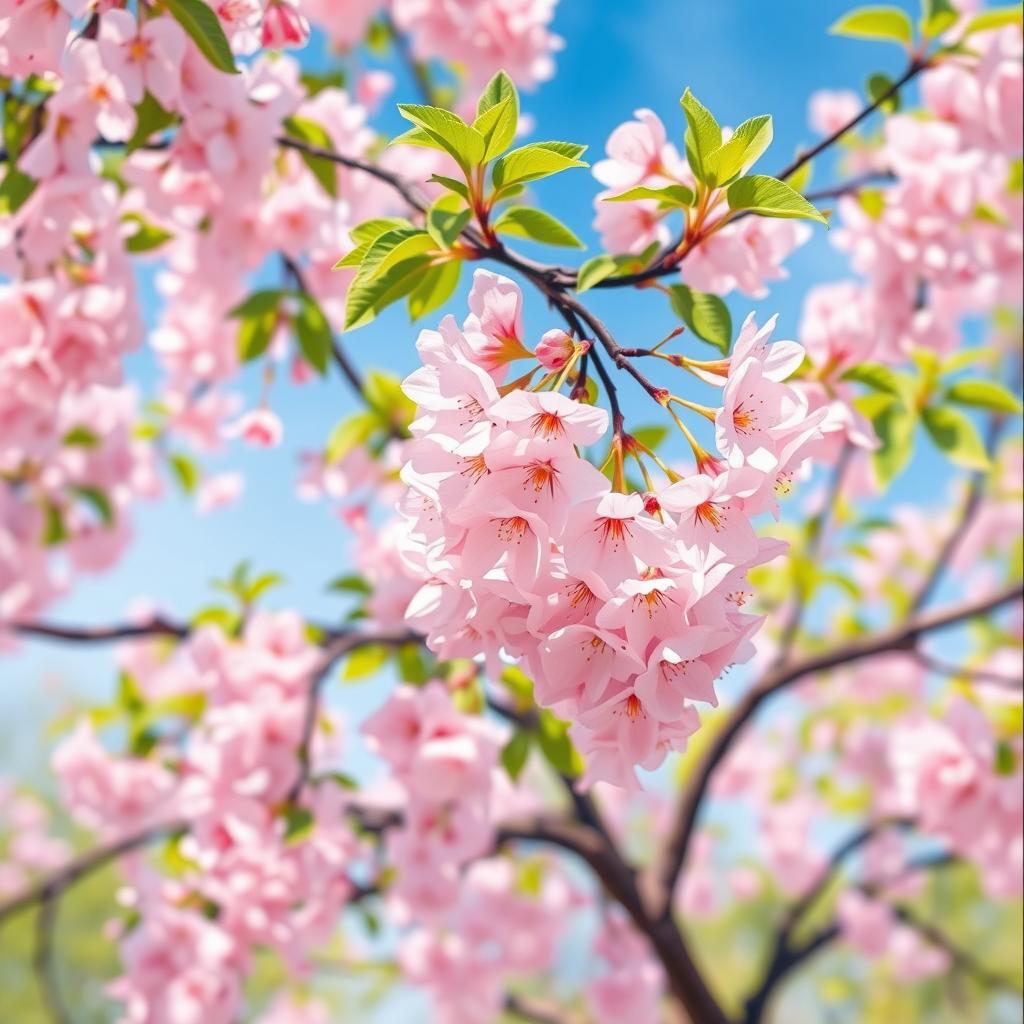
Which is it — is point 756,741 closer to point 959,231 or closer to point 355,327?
point 959,231

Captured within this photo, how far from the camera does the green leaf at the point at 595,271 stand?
1052mm

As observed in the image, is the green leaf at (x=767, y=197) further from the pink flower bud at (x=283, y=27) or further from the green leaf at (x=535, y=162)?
the pink flower bud at (x=283, y=27)

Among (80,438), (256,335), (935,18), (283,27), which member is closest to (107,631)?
(80,438)

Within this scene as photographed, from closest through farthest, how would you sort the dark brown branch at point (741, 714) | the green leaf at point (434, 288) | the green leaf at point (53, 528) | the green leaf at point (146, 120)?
the green leaf at point (434, 288), the green leaf at point (146, 120), the dark brown branch at point (741, 714), the green leaf at point (53, 528)

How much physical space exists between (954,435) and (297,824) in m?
1.47

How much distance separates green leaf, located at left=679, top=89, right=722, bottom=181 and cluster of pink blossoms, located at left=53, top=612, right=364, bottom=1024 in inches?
52.1

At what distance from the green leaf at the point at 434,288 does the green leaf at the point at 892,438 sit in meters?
0.96

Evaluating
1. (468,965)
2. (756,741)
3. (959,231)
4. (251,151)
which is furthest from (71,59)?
(756,741)

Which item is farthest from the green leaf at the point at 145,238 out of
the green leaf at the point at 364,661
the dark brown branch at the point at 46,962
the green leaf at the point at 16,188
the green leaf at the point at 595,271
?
the dark brown branch at the point at 46,962

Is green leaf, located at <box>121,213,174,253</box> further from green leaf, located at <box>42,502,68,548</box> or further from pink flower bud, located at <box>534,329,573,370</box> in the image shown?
green leaf, located at <box>42,502,68,548</box>

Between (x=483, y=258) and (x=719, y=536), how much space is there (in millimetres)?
498

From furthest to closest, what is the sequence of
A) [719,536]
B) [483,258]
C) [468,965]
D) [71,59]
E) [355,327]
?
[468,965], [71,59], [483,258], [355,327], [719,536]

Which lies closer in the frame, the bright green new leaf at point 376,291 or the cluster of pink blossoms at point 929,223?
the bright green new leaf at point 376,291

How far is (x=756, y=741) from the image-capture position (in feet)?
20.5
